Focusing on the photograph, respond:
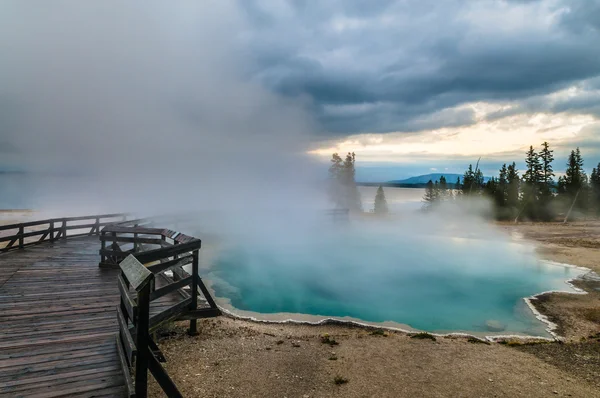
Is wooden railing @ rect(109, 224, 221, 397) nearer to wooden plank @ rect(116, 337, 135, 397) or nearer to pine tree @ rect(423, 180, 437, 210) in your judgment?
wooden plank @ rect(116, 337, 135, 397)

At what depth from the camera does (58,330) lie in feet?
20.8

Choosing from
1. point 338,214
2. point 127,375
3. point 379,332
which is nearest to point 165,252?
point 127,375

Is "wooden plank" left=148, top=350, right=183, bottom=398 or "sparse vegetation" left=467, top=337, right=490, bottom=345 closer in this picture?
"wooden plank" left=148, top=350, right=183, bottom=398

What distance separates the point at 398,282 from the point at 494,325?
7.08m

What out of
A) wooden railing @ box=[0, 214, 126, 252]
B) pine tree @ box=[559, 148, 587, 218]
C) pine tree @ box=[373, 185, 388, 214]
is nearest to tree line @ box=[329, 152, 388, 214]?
pine tree @ box=[373, 185, 388, 214]

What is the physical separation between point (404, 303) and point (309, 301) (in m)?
4.98

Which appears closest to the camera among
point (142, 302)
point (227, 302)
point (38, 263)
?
point (142, 302)

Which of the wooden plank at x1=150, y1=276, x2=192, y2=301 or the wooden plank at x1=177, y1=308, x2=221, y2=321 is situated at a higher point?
the wooden plank at x1=150, y1=276, x2=192, y2=301

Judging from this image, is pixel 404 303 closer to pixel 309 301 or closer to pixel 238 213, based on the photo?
pixel 309 301

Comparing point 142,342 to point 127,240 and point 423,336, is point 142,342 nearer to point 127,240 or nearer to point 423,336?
point 127,240

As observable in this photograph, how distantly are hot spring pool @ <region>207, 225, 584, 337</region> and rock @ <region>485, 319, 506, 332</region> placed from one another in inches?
1.4

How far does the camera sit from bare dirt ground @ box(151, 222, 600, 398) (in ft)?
24.3

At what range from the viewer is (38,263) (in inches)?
462

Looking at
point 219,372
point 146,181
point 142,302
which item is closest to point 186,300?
point 219,372
